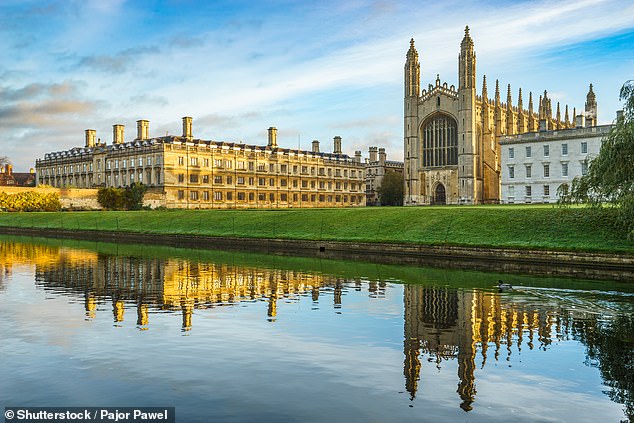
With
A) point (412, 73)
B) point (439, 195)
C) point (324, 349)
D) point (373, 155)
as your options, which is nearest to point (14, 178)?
point (373, 155)

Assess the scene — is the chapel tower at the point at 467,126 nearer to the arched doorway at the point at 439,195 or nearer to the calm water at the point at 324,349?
the arched doorway at the point at 439,195

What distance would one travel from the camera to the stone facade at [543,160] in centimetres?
6875

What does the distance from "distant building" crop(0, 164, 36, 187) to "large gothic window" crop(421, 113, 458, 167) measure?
257ft

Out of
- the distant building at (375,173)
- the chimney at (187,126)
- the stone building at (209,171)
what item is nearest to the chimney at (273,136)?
the stone building at (209,171)

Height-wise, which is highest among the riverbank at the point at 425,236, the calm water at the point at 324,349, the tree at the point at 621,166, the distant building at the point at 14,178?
the distant building at the point at 14,178

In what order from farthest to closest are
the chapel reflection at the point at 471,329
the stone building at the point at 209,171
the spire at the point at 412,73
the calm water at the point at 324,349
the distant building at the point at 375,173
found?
the distant building at the point at 375,173 → the spire at the point at 412,73 → the stone building at the point at 209,171 → the chapel reflection at the point at 471,329 → the calm water at the point at 324,349

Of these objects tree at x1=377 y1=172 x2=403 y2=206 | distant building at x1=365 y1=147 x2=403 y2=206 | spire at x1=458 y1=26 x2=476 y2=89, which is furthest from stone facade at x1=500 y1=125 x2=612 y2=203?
distant building at x1=365 y1=147 x2=403 y2=206

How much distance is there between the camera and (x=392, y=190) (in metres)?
109

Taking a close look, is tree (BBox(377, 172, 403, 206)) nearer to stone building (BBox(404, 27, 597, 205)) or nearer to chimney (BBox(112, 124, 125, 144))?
stone building (BBox(404, 27, 597, 205))

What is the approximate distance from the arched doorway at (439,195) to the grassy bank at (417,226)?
45.6 meters

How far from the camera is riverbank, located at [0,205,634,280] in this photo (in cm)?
2577

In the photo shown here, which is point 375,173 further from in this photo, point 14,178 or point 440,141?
point 14,178

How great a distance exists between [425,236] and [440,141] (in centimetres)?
5805

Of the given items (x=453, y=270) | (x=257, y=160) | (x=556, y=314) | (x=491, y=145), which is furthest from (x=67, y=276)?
(x=491, y=145)
